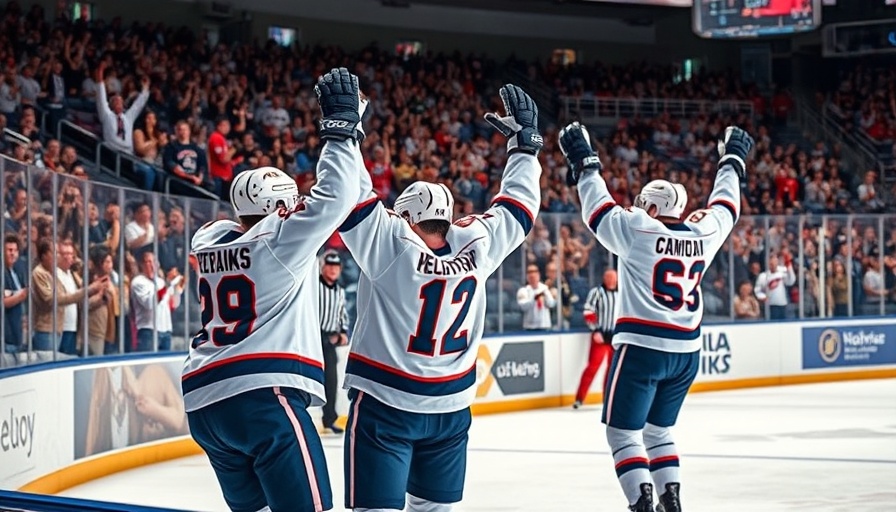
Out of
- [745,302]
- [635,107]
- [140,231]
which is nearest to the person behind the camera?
[140,231]

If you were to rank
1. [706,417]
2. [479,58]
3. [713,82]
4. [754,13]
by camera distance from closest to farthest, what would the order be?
[706,417]
[754,13]
[479,58]
[713,82]

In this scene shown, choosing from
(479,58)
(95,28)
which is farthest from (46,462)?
(479,58)

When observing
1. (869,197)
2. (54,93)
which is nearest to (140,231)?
(54,93)

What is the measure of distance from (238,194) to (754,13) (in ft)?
49.5

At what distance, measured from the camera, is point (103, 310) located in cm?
1071

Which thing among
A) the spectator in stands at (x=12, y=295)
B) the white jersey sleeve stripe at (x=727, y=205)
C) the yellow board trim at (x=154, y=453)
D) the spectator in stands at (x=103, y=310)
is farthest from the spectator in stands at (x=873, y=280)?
the spectator in stands at (x=12, y=295)

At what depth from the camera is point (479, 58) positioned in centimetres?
2669

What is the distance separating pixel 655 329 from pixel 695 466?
3.39 m

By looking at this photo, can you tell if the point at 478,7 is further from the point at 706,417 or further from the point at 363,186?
the point at 363,186

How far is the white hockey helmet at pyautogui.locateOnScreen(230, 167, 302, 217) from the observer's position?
15.8 feet

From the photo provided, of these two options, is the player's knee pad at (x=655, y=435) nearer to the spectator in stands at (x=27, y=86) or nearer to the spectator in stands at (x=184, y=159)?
the spectator in stands at (x=184, y=159)

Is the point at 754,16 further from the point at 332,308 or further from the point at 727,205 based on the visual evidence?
the point at 727,205

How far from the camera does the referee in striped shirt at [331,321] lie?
1220cm

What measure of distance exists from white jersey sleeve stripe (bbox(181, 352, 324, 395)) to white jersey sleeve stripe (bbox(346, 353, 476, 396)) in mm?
282
